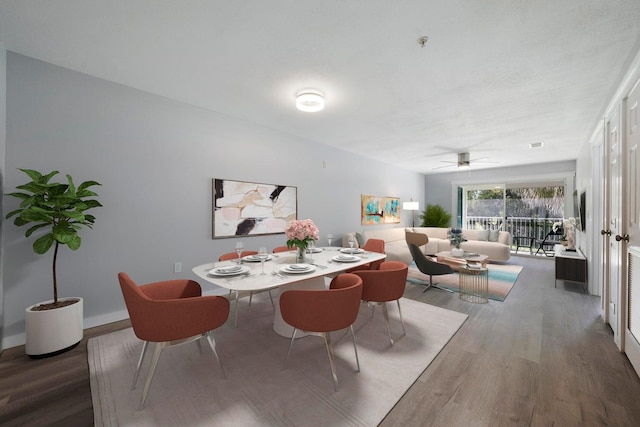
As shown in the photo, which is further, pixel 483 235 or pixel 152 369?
pixel 483 235

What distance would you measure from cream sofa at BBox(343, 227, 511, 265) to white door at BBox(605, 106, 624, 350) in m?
2.87

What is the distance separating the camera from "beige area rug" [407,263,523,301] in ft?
12.2

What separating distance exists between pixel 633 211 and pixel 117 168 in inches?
186

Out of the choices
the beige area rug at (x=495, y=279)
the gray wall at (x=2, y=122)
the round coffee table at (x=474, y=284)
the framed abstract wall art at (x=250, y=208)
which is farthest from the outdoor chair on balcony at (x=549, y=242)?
the gray wall at (x=2, y=122)

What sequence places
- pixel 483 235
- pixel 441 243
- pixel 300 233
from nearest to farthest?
pixel 300 233 → pixel 483 235 → pixel 441 243

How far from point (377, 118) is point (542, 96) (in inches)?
74.3

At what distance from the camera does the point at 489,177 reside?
24.3ft

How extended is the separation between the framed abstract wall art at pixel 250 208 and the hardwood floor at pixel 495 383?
1.61 metres

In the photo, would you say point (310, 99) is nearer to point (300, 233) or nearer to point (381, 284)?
point (300, 233)

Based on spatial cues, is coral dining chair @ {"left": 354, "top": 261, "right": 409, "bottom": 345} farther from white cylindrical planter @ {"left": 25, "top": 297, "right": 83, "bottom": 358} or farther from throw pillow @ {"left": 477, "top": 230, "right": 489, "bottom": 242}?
throw pillow @ {"left": 477, "top": 230, "right": 489, "bottom": 242}

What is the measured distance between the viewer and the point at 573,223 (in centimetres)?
473

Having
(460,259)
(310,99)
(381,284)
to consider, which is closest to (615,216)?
(460,259)

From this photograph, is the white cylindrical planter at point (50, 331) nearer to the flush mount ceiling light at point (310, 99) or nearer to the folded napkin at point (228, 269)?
the folded napkin at point (228, 269)

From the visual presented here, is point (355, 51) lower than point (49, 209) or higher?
higher
